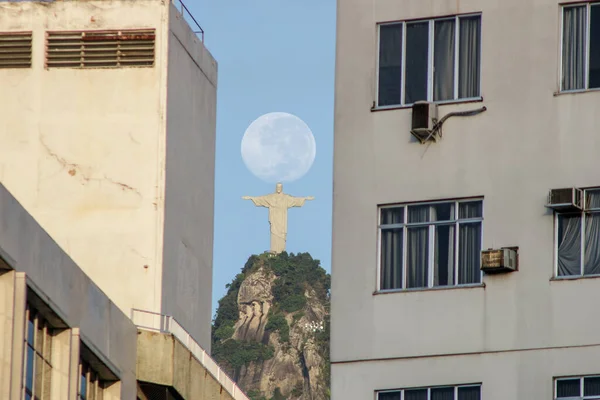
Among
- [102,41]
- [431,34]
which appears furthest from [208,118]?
[431,34]

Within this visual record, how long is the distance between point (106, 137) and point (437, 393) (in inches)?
598

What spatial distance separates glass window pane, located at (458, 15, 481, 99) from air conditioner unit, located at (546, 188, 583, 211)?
2.59 meters

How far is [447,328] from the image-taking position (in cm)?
2950

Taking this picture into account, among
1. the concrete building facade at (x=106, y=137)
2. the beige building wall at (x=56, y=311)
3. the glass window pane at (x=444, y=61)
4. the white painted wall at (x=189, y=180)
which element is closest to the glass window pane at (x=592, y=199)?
the glass window pane at (x=444, y=61)

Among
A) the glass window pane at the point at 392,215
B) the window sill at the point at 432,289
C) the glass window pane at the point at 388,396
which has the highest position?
the glass window pane at the point at 392,215

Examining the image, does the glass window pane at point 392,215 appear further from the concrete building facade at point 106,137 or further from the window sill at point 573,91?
the concrete building facade at point 106,137

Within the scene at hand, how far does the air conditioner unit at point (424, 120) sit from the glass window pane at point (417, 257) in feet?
5.53

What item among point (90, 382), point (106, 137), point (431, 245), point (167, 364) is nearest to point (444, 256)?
point (431, 245)

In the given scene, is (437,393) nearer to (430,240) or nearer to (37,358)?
(430,240)

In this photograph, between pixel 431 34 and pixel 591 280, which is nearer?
pixel 591 280

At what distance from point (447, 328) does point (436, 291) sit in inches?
27.8

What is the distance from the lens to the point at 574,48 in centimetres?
3006

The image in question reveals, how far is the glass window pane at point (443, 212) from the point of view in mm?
30217

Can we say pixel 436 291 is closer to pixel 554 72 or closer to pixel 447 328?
pixel 447 328
